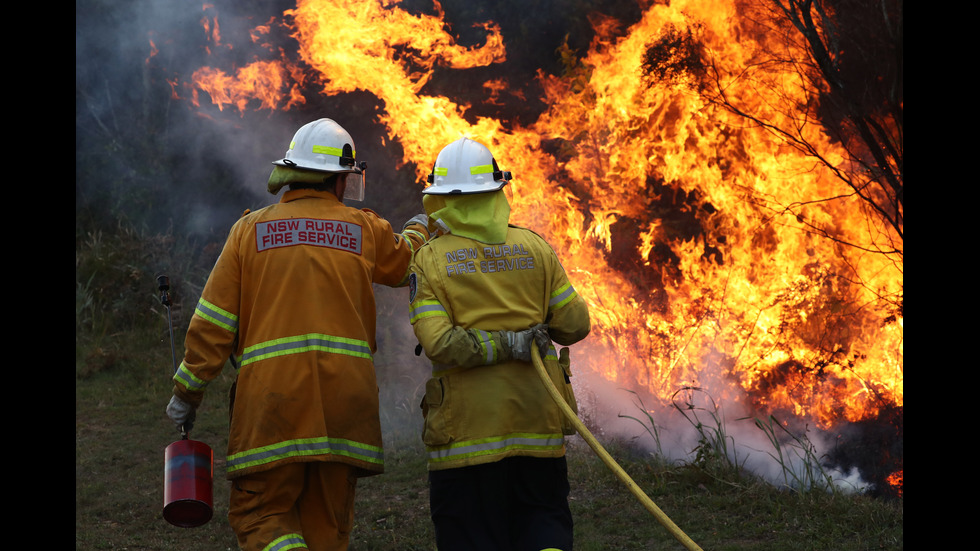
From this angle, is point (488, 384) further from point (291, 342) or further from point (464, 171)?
point (464, 171)

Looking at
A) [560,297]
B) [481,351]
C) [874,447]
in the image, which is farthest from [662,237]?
[481,351]

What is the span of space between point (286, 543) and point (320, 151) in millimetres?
1902

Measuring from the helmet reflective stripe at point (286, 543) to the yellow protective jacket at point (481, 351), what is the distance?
0.67 metres

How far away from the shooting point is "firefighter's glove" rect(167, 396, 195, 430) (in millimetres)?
3803

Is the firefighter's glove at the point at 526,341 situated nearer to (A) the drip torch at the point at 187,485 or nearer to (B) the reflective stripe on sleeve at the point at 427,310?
(B) the reflective stripe on sleeve at the point at 427,310

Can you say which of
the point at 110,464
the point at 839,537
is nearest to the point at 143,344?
the point at 110,464

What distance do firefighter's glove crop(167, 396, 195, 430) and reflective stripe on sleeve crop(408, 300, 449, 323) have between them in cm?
124

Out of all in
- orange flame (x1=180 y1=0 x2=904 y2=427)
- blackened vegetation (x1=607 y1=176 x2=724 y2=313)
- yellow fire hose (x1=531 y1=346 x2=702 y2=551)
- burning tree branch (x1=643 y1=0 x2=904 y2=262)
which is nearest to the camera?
yellow fire hose (x1=531 y1=346 x2=702 y2=551)

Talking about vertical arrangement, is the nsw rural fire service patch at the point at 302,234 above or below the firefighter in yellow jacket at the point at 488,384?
above

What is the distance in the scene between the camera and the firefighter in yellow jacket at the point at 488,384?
349 cm

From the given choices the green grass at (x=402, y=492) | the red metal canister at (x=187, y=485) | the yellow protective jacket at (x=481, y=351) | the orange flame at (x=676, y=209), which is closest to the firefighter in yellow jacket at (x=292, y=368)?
the red metal canister at (x=187, y=485)

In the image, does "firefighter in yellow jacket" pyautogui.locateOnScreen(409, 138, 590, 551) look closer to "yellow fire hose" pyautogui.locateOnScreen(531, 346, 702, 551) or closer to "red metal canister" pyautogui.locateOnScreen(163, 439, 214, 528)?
"yellow fire hose" pyautogui.locateOnScreen(531, 346, 702, 551)

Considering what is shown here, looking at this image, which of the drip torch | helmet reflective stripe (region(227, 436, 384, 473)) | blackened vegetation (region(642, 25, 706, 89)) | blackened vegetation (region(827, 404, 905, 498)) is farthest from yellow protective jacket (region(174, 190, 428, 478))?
blackened vegetation (region(827, 404, 905, 498))

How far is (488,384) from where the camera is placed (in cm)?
356
